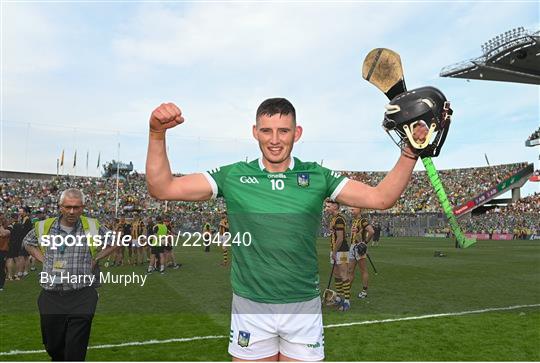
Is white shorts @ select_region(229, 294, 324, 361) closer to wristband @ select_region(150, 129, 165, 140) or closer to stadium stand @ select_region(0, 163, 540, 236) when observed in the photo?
A: wristband @ select_region(150, 129, 165, 140)

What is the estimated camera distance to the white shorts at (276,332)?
105 inches

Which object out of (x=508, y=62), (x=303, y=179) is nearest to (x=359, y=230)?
(x=303, y=179)

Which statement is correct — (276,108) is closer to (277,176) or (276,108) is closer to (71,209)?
(277,176)

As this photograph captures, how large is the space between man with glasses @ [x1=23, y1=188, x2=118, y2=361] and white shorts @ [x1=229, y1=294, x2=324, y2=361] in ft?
8.89

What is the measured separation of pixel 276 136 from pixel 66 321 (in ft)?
11.0

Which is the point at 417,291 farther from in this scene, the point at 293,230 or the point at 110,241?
the point at 293,230

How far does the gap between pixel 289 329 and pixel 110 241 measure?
3.67 metres

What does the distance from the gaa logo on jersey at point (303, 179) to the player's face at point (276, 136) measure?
0.14 metres

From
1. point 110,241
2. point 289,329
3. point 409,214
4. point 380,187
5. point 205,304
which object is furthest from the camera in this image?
point 409,214

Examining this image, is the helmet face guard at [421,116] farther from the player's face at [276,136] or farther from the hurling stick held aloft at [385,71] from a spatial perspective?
the player's face at [276,136]

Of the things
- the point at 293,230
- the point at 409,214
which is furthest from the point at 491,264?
the point at 409,214

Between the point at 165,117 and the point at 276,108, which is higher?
the point at 276,108

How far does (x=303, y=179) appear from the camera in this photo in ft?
9.54

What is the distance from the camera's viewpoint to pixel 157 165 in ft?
8.90
